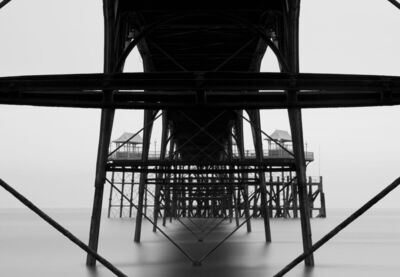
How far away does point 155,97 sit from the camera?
6953mm

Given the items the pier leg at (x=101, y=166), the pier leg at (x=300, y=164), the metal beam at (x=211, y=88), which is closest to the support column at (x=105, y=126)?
the pier leg at (x=101, y=166)

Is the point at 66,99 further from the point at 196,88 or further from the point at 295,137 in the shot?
the point at 295,137

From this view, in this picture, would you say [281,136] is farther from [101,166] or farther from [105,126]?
[105,126]

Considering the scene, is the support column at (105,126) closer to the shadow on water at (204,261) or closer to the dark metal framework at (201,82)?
the dark metal framework at (201,82)

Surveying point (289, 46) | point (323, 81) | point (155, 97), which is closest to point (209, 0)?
point (289, 46)

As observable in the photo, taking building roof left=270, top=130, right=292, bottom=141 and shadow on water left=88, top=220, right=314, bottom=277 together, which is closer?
shadow on water left=88, top=220, right=314, bottom=277

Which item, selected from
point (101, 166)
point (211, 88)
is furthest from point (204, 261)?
point (211, 88)

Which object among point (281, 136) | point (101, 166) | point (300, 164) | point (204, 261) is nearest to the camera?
point (101, 166)

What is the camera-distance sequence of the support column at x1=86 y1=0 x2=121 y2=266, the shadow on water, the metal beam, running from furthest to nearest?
the shadow on water, the support column at x1=86 y1=0 x2=121 y2=266, the metal beam

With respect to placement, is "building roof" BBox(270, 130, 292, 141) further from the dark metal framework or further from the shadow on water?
the shadow on water

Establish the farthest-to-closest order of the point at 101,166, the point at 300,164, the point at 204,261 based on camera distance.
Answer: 1. the point at 204,261
2. the point at 300,164
3. the point at 101,166

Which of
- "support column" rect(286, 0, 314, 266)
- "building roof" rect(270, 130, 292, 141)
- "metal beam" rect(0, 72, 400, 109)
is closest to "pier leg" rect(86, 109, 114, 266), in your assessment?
"support column" rect(286, 0, 314, 266)

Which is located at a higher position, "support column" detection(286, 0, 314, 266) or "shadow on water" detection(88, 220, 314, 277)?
"support column" detection(286, 0, 314, 266)

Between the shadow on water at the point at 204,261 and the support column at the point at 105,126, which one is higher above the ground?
the support column at the point at 105,126
